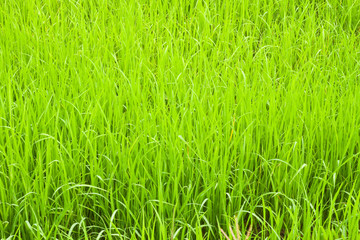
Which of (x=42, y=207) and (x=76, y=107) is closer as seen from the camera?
(x=42, y=207)

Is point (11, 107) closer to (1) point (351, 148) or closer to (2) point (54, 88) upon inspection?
(2) point (54, 88)

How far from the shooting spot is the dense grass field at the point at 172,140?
1633mm

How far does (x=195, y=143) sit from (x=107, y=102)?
0.54 meters

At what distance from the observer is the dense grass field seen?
1.63m

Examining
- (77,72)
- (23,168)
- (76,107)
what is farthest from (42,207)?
(77,72)

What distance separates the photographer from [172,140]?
1852 millimetres

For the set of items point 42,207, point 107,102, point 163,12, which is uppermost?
point 163,12

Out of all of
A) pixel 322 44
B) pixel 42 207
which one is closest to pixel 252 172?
pixel 42 207

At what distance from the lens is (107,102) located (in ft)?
7.04

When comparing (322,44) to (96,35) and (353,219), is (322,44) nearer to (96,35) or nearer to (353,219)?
(96,35)

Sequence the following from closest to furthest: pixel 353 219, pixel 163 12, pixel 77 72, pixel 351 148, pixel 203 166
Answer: pixel 353 219
pixel 203 166
pixel 351 148
pixel 77 72
pixel 163 12

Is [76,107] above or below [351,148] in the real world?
above

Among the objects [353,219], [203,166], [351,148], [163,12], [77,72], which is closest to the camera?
[353,219]

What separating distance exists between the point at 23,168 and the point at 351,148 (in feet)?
4.13
